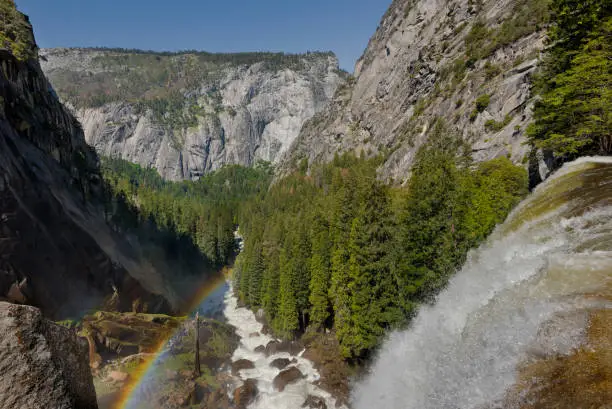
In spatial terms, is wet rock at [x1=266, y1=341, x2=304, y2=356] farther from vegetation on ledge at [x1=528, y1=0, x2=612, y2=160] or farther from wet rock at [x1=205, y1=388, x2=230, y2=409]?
vegetation on ledge at [x1=528, y1=0, x2=612, y2=160]

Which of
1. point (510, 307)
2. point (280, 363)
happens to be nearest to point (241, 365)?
point (280, 363)

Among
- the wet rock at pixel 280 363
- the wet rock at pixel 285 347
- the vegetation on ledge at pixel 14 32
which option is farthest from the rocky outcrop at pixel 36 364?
the vegetation on ledge at pixel 14 32

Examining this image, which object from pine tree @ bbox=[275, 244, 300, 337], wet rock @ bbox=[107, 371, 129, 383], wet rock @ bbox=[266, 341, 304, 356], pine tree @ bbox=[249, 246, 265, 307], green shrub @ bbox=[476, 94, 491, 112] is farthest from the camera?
pine tree @ bbox=[249, 246, 265, 307]

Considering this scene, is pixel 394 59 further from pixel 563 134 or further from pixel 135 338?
pixel 135 338

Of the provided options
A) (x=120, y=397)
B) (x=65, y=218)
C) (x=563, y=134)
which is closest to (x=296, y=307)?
(x=120, y=397)

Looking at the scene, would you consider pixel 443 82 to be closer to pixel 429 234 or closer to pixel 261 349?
pixel 429 234

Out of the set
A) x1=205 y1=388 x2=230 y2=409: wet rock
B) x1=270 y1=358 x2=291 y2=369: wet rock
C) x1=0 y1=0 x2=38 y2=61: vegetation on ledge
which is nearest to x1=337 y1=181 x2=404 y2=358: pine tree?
x1=270 y1=358 x2=291 y2=369: wet rock
